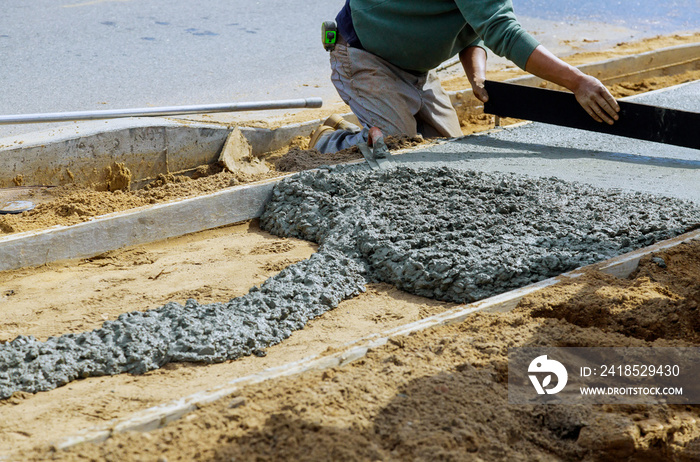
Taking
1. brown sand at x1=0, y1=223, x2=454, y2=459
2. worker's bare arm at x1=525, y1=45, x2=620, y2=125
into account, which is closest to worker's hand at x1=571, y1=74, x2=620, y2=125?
worker's bare arm at x1=525, y1=45, x2=620, y2=125

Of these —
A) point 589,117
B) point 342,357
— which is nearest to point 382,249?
point 342,357

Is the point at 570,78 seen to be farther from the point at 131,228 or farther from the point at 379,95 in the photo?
the point at 131,228

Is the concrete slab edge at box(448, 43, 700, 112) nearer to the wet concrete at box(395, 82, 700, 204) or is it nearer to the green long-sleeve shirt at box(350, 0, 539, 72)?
the wet concrete at box(395, 82, 700, 204)

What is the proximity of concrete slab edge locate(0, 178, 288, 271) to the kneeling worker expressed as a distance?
1130 mm

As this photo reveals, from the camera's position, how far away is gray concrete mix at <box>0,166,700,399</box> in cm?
227

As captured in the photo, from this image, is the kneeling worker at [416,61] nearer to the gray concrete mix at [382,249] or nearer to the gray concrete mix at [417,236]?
the gray concrete mix at [417,236]

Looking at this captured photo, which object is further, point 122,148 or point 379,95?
point 379,95

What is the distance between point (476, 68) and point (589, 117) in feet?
2.93

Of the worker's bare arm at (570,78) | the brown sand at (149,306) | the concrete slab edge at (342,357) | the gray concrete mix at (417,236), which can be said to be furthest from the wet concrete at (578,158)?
the brown sand at (149,306)

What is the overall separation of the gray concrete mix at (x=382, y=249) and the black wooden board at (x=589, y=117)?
84 cm

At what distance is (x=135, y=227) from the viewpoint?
3.27 meters

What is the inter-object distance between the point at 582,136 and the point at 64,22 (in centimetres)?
609

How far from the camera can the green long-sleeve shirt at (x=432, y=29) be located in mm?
3750

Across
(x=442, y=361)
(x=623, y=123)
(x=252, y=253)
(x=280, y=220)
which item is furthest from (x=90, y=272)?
(x=623, y=123)
